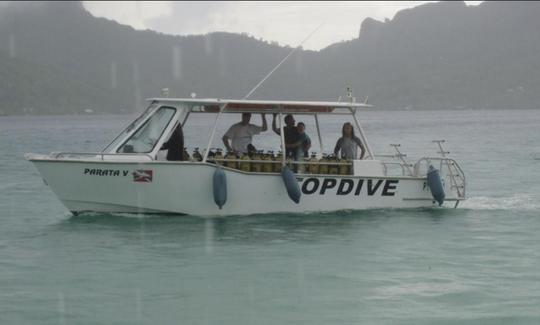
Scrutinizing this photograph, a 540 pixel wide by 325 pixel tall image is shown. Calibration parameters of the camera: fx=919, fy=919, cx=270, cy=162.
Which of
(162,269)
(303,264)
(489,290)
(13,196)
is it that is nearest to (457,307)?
(489,290)

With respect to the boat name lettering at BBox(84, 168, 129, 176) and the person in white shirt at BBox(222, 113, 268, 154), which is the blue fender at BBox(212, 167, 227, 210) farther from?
the boat name lettering at BBox(84, 168, 129, 176)

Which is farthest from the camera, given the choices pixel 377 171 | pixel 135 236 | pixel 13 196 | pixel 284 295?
pixel 13 196

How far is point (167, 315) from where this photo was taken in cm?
1056

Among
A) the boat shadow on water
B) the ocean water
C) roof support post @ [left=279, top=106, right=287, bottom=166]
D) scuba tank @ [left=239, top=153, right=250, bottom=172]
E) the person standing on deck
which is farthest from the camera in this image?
roof support post @ [left=279, top=106, right=287, bottom=166]

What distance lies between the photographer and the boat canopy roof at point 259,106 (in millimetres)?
16875

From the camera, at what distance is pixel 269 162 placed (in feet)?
55.5

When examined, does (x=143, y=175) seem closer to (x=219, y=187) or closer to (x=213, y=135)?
(x=219, y=187)

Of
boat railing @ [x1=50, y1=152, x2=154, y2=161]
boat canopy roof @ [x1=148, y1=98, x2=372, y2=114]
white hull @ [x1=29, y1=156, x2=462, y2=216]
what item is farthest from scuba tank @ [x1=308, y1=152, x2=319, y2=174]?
boat railing @ [x1=50, y1=152, x2=154, y2=161]

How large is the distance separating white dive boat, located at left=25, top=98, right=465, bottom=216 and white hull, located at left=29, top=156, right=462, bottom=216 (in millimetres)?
18

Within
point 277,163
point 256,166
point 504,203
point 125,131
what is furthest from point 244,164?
point 504,203

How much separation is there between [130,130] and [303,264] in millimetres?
5003

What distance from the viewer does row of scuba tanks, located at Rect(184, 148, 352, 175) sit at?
55.0 ft

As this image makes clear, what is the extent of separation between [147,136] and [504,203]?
31.1 feet

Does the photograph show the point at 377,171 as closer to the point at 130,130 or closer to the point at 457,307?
the point at 130,130
